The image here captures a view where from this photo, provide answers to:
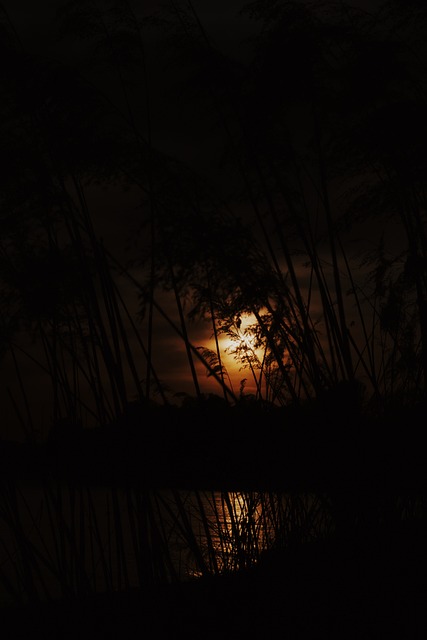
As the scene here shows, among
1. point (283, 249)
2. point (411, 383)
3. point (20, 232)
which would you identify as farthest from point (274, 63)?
point (411, 383)

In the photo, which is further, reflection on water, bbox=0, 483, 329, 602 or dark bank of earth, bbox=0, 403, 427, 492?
dark bank of earth, bbox=0, 403, 427, 492

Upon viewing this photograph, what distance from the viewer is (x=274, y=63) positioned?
223cm

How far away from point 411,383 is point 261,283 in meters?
0.62

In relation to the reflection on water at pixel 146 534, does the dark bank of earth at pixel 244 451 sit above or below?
above

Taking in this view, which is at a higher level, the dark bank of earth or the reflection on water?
the dark bank of earth

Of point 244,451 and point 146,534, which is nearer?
point 146,534

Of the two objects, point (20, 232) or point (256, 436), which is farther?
point (256, 436)

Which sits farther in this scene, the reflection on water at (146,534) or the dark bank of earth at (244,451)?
the dark bank of earth at (244,451)

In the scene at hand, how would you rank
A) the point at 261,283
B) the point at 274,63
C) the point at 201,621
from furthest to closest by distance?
the point at 274,63 → the point at 261,283 → the point at 201,621

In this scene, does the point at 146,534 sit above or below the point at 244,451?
below

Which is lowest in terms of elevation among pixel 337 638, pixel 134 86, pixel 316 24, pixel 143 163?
pixel 337 638

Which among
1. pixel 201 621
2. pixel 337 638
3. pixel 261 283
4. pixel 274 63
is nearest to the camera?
pixel 337 638

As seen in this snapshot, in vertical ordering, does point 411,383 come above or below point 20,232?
below

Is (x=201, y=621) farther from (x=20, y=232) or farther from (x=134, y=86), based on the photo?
(x=134, y=86)
